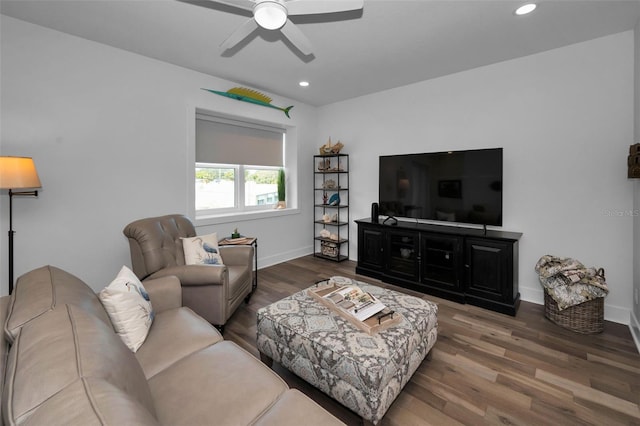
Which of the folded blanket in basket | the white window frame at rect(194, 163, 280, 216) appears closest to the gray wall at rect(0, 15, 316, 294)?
the white window frame at rect(194, 163, 280, 216)

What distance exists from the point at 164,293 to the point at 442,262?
2.77m

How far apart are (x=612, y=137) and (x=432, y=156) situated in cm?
157

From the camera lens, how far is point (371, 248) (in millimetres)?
3957

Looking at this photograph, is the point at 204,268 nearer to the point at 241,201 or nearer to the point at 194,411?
the point at 194,411

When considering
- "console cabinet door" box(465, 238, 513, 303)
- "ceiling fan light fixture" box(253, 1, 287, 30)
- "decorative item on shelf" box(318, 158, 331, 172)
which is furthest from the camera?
"decorative item on shelf" box(318, 158, 331, 172)

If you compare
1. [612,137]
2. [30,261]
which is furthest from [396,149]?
[30,261]

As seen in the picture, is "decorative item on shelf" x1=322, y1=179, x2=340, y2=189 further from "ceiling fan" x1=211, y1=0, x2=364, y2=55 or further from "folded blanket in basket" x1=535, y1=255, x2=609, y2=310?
"ceiling fan" x1=211, y1=0, x2=364, y2=55

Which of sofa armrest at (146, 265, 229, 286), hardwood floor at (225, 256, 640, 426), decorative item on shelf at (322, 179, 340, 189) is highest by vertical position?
decorative item on shelf at (322, 179, 340, 189)

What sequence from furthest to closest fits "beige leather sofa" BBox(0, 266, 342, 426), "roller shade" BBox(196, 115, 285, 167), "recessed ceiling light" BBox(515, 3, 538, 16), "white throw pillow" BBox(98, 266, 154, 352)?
"roller shade" BBox(196, 115, 285, 167)
"recessed ceiling light" BBox(515, 3, 538, 16)
"white throw pillow" BBox(98, 266, 154, 352)
"beige leather sofa" BBox(0, 266, 342, 426)

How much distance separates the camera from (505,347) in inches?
90.4

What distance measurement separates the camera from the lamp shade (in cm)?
196

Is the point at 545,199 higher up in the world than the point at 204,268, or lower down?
higher up

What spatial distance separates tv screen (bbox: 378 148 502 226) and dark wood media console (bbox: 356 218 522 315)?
18cm

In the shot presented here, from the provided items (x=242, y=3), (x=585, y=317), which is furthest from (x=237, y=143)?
(x=585, y=317)
